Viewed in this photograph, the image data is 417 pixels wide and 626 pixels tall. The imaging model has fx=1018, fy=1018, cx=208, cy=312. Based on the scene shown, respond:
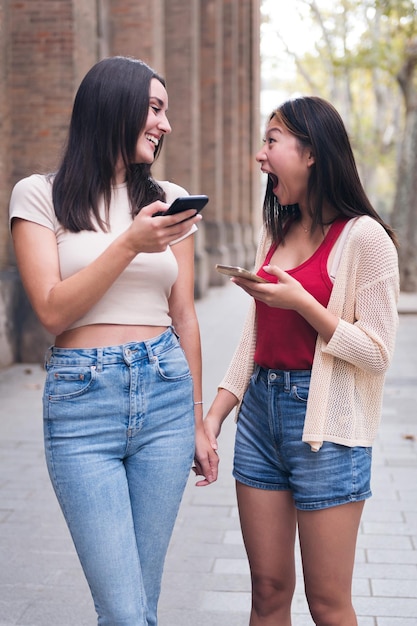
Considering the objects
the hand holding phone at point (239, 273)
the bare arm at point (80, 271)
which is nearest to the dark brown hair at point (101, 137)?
the bare arm at point (80, 271)

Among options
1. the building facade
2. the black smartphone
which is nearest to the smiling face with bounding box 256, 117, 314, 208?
the black smartphone

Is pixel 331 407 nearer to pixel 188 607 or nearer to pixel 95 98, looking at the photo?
pixel 95 98

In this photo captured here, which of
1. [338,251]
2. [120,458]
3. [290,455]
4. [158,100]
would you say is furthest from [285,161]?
[120,458]

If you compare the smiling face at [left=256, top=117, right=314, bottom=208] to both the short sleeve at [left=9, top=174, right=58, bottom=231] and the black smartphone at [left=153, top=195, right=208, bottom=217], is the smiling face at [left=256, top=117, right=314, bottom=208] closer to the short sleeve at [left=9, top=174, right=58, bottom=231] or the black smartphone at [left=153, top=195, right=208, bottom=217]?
the black smartphone at [left=153, top=195, right=208, bottom=217]

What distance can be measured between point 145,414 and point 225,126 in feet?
88.8

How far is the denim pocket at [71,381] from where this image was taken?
268 centimetres

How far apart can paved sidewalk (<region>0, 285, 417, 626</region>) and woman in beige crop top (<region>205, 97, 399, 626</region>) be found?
137 cm

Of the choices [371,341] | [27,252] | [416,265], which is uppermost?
[27,252]

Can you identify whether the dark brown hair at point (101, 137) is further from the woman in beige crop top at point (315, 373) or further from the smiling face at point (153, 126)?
the woman in beige crop top at point (315, 373)

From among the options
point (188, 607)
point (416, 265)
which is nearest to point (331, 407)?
point (188, 607)

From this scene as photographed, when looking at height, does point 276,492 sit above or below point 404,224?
above

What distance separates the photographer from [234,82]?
28.8 meters

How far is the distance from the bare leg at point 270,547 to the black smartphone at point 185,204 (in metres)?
0.90

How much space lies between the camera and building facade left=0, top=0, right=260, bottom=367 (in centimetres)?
1129
